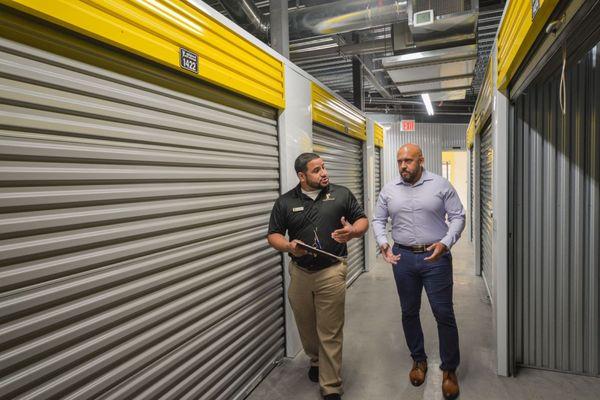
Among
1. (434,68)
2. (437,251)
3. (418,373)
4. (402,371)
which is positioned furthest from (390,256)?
(434,68)

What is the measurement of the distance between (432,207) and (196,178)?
1.69m

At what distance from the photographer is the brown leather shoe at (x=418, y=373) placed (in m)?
2.85

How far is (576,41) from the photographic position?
1.75 m

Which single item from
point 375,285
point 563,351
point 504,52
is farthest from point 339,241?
point 375,285

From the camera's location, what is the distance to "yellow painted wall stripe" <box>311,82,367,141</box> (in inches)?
163

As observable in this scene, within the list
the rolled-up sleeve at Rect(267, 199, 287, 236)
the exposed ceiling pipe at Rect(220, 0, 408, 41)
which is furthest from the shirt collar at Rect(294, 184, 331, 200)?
the exposed ceiling pipe at Rect(220, 0, 408, 41)

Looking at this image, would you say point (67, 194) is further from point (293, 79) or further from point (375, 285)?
point (375, 285)

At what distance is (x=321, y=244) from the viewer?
2604 mm

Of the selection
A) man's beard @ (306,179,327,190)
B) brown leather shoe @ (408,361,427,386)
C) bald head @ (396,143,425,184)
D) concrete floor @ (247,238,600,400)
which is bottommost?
concrete floor @ (247,238,600,400)

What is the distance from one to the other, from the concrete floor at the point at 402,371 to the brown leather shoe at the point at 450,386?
0.06 meters

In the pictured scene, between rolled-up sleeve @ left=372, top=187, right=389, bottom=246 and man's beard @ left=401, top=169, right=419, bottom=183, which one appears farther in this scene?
rolled-up sleeve @ left=372, top=187, right=389, bottom=246

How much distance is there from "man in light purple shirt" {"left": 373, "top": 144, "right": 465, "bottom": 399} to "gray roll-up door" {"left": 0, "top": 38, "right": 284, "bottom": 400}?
1172 mm

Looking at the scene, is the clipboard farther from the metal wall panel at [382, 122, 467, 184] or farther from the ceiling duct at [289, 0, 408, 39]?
the metal wall panel at [382, 122, 467, 184]

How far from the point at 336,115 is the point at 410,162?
228cm
